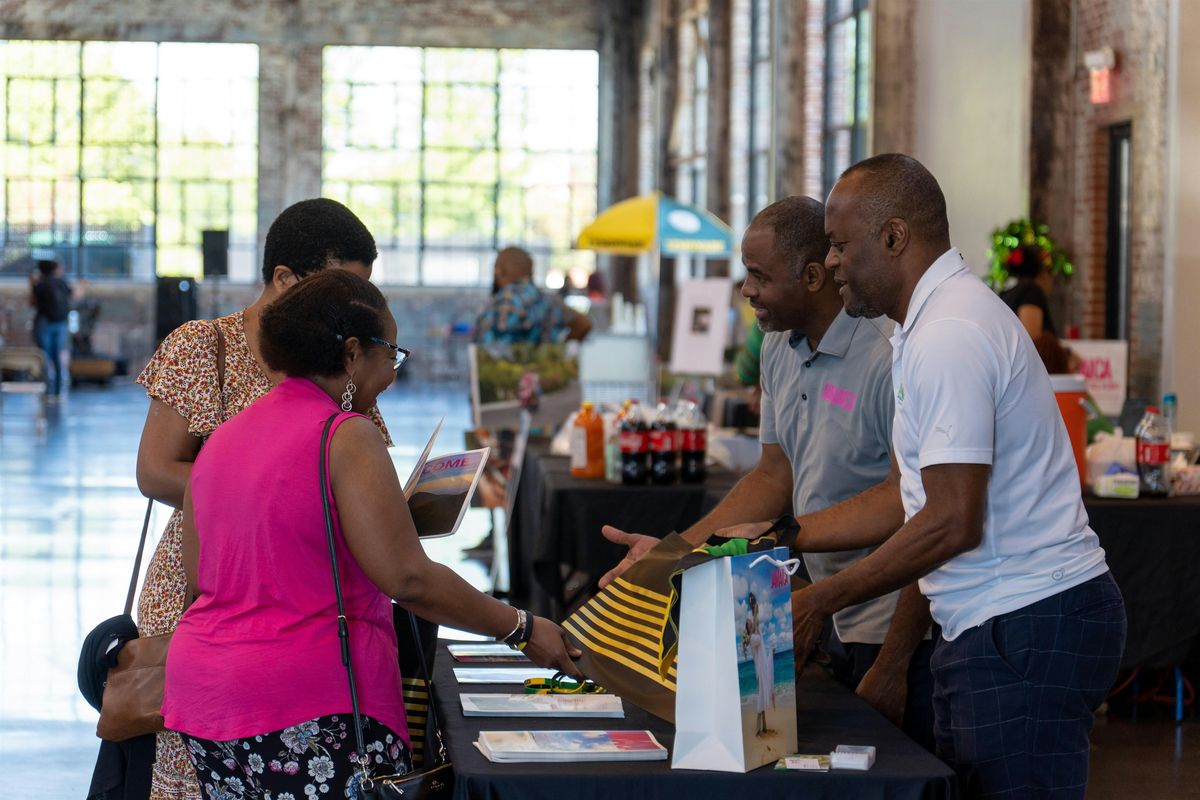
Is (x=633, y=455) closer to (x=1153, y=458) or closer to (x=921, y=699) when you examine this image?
(x=1153, y=458)

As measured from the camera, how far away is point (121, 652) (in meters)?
2.50

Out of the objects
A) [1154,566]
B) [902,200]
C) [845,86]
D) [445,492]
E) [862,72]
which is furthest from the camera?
[845,86]

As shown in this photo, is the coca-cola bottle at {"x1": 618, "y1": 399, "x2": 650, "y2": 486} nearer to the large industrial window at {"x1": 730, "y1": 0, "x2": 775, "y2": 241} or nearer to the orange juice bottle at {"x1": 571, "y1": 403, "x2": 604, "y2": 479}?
the orange juice bottle at {"x1": 571, "y1": 403, "x2": 604, "y2": 479}

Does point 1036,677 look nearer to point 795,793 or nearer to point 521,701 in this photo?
point 795,793

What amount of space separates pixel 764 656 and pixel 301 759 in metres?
0.65

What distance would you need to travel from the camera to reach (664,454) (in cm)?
560

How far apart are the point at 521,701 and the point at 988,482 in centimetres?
81

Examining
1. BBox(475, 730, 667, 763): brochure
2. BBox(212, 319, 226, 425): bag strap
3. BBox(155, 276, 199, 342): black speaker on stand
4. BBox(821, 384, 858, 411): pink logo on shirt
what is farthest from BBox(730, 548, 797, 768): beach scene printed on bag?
BBox(155, 276, 199, 342): black speaker on stand

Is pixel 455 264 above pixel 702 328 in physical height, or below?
above

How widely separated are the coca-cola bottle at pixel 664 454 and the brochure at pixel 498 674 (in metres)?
2.82

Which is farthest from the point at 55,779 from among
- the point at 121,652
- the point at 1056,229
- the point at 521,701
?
the point at 1056,229

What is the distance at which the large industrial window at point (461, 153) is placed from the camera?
987 inches

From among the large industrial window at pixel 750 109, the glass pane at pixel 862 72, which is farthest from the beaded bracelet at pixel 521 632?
the large industrial window at pixel 750 109

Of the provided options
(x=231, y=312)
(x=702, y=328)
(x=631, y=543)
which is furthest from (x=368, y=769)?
(x=231, y=312)
